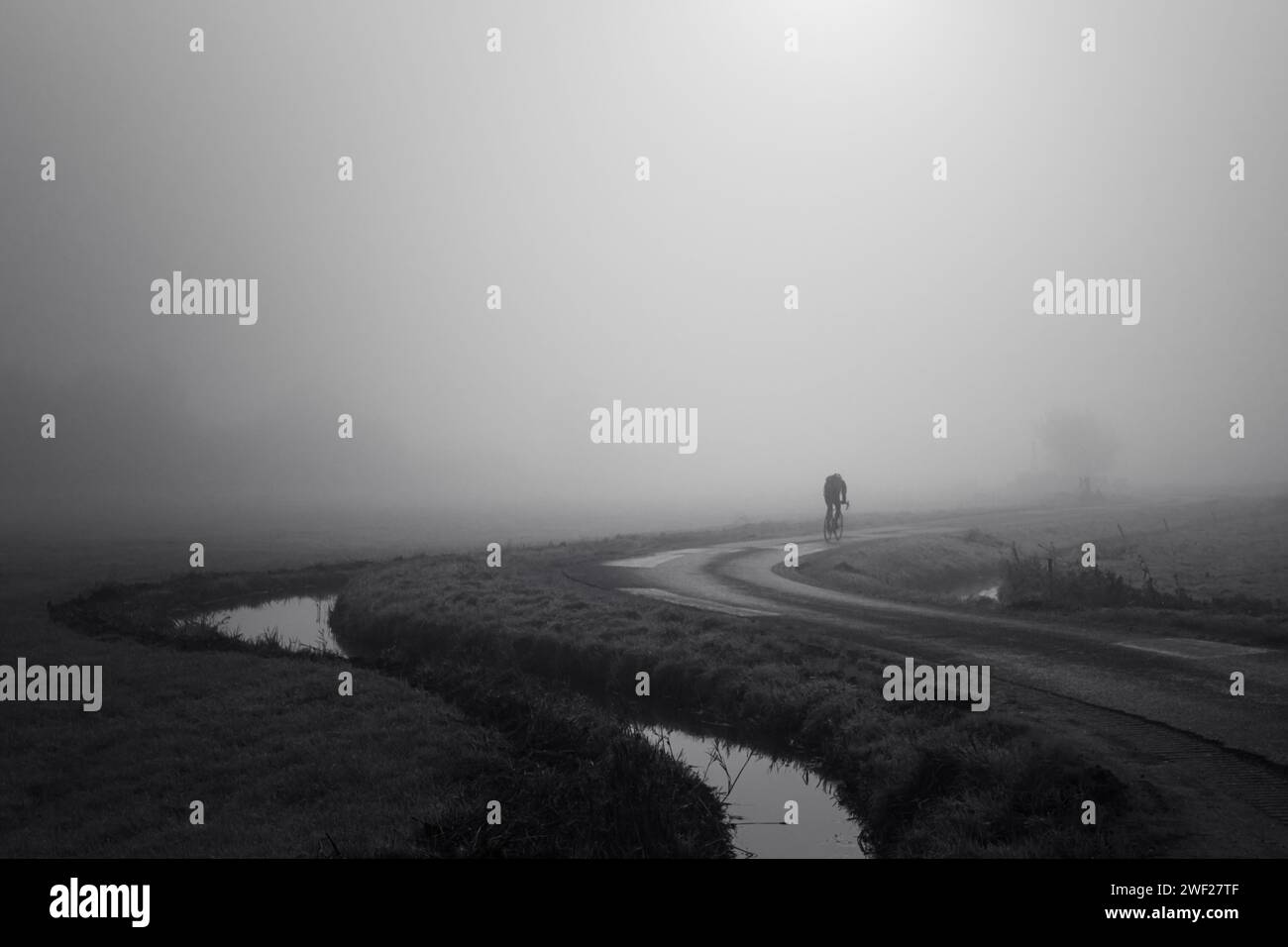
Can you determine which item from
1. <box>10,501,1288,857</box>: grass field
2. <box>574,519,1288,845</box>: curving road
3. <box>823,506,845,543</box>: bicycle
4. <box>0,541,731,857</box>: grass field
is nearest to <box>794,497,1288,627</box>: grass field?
<box>10,501,1288,857</box>: grass field

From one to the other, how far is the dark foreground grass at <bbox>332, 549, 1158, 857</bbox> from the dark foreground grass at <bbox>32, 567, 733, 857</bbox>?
→ 1840 mm

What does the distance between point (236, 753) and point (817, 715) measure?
32.1ft

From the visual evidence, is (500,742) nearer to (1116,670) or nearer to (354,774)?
(354,774)

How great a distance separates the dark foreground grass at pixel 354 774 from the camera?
917 centimetres

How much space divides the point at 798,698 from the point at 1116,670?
5498mm

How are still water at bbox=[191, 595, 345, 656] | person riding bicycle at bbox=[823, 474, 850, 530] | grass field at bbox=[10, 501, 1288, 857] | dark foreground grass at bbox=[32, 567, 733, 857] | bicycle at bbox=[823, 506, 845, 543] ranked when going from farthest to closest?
bicycle at bbox=[823, 506, 845, 543]
person riding bicycle at bbox=[823, 474, 850, 530]
still water at bbox=[191, 595, 345, 656]
dark foreground grass at bbox=[32, 567, 733, 857]
grass field at bbox=[10, 501, 1288, 857]

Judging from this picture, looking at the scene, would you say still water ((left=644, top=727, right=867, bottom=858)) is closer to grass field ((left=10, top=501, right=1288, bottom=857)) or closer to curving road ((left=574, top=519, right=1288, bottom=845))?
grass field ((left=10, top=501, right=1288, bottom=857))

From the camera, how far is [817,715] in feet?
41.7

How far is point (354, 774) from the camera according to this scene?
37.4ft

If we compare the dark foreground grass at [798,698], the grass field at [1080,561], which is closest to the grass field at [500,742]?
the dark foreground grass at [798,698]

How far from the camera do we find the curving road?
8828 mm
